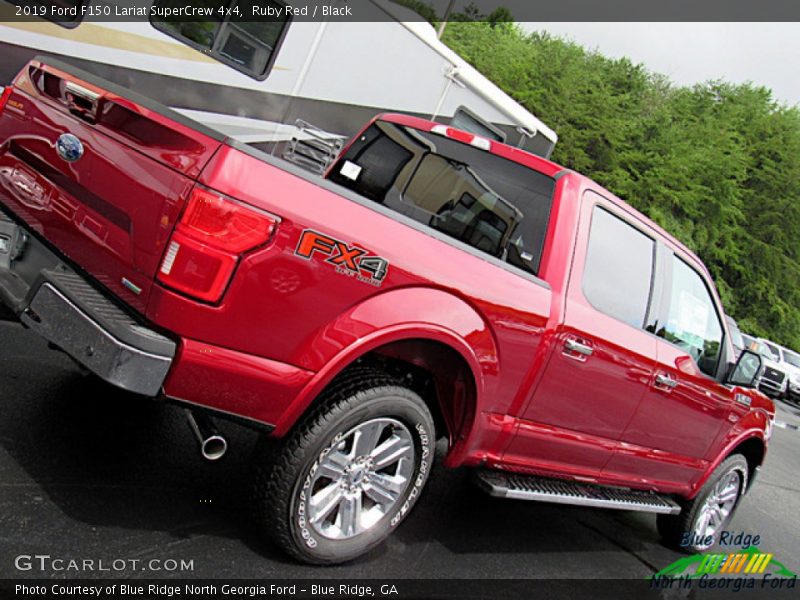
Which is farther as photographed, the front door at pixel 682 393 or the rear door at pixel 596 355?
the front door at pixel 682 393

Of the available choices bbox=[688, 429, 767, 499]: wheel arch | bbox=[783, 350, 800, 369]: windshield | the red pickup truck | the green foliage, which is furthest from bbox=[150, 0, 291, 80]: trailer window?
bbox=[783, 350, 800, 369]: windshield

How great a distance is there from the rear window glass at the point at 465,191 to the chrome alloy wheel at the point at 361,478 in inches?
40.1

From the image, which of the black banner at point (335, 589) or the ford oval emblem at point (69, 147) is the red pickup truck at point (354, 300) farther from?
the black banner at point (335, 589)

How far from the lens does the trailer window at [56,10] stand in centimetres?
589

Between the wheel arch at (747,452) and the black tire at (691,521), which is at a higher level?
the wheel arch at (747,452)

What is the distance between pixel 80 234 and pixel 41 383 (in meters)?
1.67

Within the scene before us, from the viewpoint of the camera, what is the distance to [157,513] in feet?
9.95

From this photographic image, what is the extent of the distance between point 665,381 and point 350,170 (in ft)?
6.92

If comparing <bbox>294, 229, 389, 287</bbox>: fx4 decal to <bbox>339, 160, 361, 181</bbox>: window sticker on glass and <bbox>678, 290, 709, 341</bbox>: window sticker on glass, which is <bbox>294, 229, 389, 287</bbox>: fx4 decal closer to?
<bbox>339, 160, 361, 181</bbox>: window sticker on glass

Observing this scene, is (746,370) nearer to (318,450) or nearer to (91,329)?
(318,450)

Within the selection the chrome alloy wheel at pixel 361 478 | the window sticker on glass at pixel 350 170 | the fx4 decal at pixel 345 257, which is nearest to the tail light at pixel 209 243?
the fx4 decal at pixel 345 257

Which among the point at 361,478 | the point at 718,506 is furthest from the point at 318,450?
the point at 718,506

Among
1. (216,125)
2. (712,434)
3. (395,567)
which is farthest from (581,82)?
(395,567)

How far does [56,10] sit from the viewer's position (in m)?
6.04
